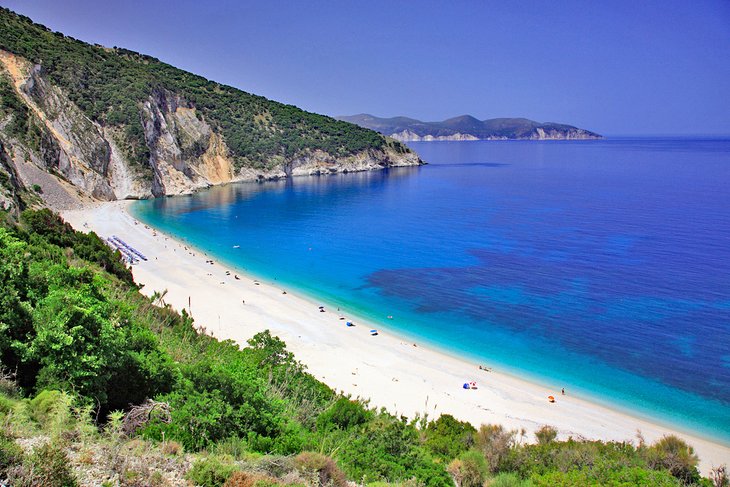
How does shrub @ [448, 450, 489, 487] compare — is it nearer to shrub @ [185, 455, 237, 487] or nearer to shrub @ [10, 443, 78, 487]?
shrub @ [185, 455, 237, 487]

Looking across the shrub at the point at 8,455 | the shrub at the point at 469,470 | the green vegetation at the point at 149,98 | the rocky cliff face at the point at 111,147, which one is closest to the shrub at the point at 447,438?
the shrub at the point at 469,470

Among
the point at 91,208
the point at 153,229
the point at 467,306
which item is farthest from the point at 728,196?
the point at 91,208

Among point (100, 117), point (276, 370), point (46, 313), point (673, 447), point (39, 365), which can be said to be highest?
point (100, 117)

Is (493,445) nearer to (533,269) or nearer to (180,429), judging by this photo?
(180,429)

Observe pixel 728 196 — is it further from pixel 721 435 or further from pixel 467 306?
pixel 721 435

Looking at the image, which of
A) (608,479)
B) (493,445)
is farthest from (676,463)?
(493,445)

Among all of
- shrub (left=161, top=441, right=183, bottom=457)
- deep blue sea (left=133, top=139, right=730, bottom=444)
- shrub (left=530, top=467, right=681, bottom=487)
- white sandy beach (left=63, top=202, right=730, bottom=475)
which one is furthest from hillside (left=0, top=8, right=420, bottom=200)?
shrub (left=530, top=467, right=681, bottom=487)
